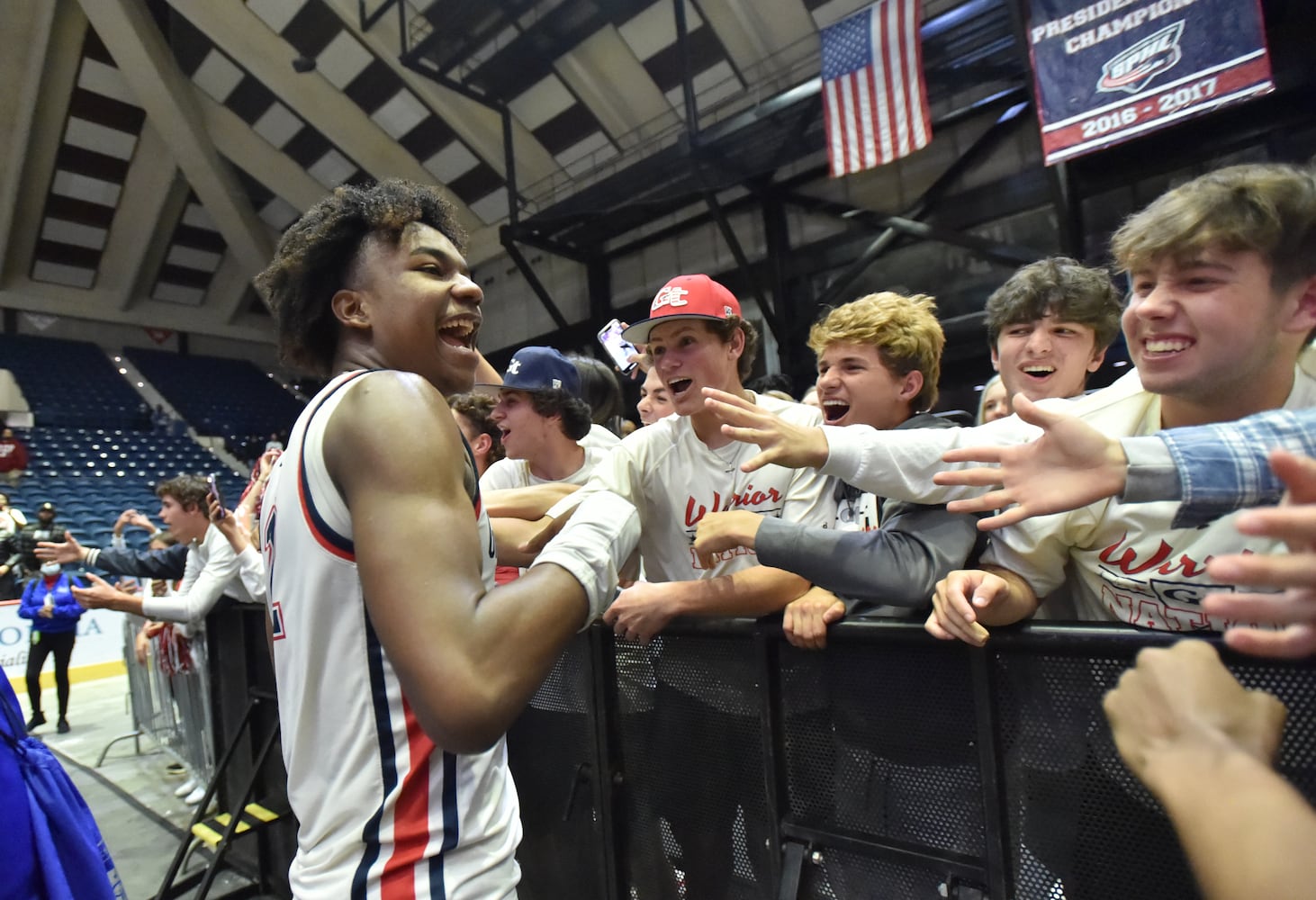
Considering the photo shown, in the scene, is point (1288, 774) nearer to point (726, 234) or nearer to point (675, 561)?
point (675, 561)

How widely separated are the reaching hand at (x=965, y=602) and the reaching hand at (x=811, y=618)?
0.24 m

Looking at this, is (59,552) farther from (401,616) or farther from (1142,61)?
(1142,61)

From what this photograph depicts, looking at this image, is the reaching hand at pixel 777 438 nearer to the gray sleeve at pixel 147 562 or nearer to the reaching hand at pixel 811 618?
the reaching hand at pixel 811 618

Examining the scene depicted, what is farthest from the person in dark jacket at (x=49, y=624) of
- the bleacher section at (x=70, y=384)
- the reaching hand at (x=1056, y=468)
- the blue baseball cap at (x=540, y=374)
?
the bleacher section at (x=70, y=384)

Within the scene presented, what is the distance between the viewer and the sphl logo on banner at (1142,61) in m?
5.36

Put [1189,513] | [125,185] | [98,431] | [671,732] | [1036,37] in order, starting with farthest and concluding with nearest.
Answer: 1. [98,431]
2. [125,185]
3. [1036,37]
4. [671,732]
5. [1189,513]

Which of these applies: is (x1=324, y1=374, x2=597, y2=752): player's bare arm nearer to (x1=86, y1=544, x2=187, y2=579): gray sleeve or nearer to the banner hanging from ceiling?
(x1=86, y1=544, x2=187, y2=579): gray sleeve

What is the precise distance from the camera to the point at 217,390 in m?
20.2

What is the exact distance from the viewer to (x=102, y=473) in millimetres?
14828

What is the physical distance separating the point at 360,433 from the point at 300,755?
0.60 m

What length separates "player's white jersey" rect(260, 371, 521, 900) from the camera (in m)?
1.16

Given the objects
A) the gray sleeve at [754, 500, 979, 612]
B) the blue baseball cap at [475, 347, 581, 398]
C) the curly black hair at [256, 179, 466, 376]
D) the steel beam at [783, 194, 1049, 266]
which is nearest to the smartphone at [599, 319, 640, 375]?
the blue baseball cap at [475, 347, 581, 398]

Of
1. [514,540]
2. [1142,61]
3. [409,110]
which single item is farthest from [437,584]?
[409,110]

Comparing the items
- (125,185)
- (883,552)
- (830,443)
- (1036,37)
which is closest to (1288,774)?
(883,552)
